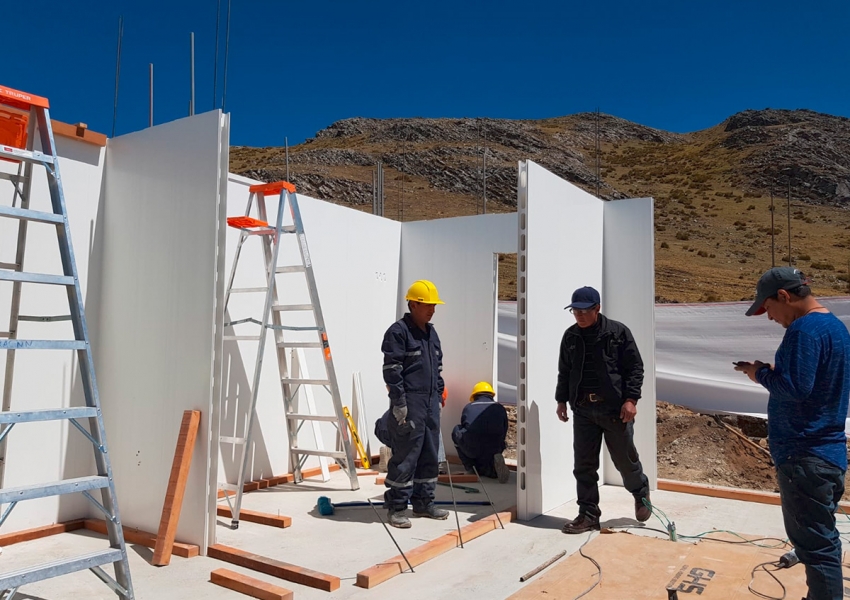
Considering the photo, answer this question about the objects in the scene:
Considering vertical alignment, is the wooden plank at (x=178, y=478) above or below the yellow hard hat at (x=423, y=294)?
below

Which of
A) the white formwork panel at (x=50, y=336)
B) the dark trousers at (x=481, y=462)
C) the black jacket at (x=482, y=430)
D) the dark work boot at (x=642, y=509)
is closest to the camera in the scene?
the white formwork panel at (x=50, y=336)

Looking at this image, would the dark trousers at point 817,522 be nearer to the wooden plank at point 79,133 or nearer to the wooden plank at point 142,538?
the wooden plank at point 142,538

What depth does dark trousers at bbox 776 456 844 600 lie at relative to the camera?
8.80ft

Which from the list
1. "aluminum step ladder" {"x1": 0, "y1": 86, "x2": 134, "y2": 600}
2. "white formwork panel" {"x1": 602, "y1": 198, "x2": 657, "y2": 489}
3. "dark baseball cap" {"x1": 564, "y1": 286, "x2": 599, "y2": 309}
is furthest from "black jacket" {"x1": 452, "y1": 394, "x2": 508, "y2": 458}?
"aluminum step ladder" {"x1": 0, "y1": 86, "x2": 134, "y2": 600}

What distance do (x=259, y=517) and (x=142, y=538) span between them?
84 centimetres

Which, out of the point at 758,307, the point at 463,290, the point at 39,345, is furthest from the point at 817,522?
the point at 463,290

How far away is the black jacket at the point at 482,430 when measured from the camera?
6242mm

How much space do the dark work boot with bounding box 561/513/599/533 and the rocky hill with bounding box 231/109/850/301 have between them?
1254 centimetres

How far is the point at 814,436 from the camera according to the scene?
275 centimetres

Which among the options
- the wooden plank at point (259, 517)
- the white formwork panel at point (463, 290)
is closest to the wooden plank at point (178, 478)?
the wooden plank at point (259, 517)

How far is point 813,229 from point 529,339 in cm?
2785

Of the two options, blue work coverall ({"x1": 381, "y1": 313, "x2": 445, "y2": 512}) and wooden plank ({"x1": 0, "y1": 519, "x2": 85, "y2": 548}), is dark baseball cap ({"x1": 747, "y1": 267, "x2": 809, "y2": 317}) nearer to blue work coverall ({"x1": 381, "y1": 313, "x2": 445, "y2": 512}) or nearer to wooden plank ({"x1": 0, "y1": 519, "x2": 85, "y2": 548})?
blue work coverall ({"x1": 381, "y1": 313, "x2": 445, "y2": 512})

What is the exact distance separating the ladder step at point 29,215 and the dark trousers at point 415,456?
8.75ft

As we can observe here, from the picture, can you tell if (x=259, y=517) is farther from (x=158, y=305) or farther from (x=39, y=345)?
(x=39, y=345)
